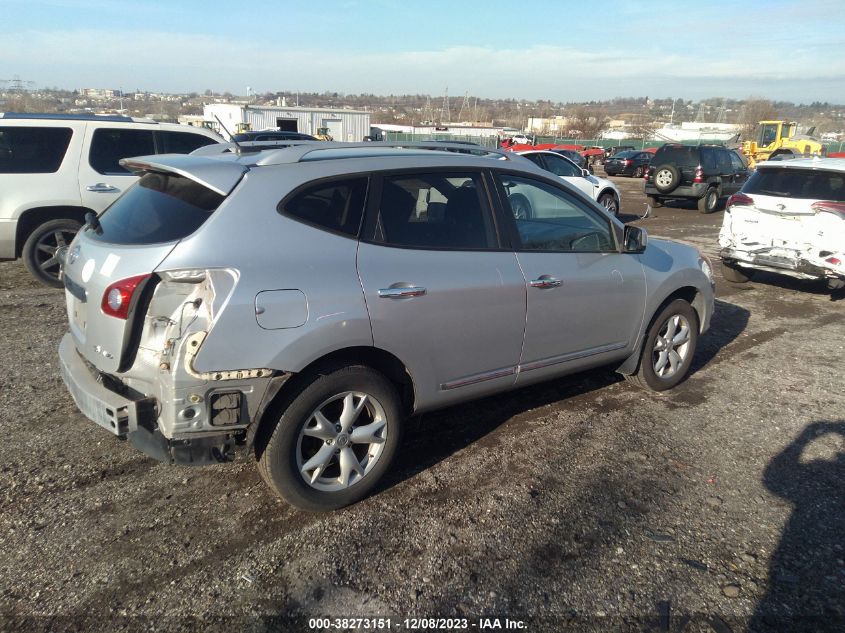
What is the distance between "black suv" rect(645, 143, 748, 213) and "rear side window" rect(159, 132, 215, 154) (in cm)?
1324

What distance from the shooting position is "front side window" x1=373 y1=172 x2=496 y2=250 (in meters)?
3.35

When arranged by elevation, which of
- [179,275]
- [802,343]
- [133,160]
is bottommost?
[802,343]

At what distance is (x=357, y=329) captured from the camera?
10.0 feet

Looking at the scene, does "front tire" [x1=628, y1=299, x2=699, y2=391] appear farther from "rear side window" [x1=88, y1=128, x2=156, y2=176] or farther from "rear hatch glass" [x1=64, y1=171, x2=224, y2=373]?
"rear side window" [x1=88, y1=128, x2=156, y2=176]

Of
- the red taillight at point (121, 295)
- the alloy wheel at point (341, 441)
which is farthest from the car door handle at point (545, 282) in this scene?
the red taillight at point (121, 295)

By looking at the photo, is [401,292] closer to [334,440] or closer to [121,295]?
[334,440]

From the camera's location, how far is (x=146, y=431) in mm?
2865

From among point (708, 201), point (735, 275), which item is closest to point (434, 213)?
point (735, 275)

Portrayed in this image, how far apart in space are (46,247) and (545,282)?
6076 mm

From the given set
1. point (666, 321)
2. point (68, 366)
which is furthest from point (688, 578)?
point (68, 366)

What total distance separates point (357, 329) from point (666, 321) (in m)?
2.87

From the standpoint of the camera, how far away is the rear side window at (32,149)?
697 cm

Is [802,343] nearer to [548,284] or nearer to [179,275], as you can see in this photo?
[548,284]

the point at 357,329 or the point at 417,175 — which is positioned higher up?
the point at 417,175
